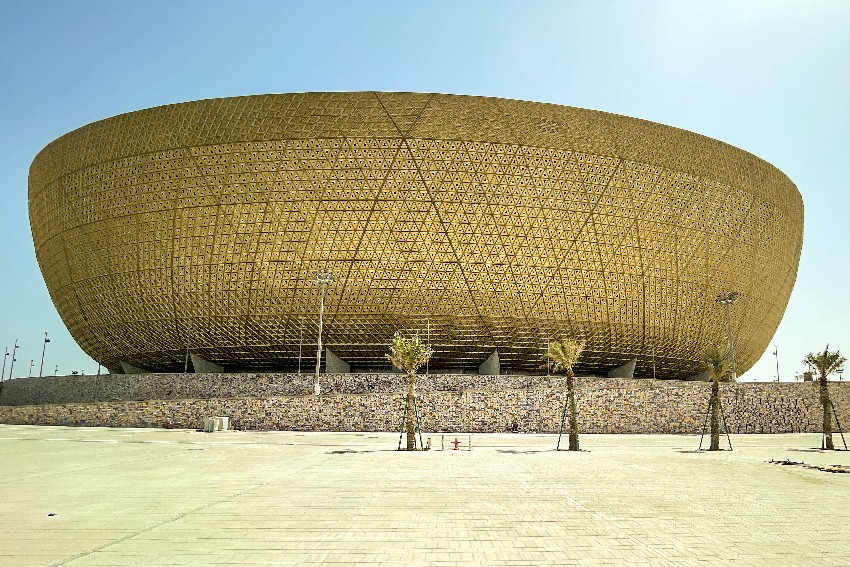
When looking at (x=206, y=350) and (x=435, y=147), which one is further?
(x=206, y=350)

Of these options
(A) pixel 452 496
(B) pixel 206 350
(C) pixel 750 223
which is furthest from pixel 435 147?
A: (A) pixel 452 496

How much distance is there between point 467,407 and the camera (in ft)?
77.6

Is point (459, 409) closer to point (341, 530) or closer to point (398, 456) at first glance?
point (398, 456)

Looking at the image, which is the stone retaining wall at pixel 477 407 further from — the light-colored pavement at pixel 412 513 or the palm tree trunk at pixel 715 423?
the light-colored pavement at pixel 412 513

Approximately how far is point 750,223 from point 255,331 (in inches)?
1097

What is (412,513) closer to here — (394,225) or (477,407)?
(477,407)

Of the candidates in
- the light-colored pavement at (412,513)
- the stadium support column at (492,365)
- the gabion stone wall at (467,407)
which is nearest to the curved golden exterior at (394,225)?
the stadium support column at (492,365)

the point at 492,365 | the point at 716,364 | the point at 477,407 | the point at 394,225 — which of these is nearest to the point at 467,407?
the point at 477,407

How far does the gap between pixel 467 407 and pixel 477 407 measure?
39 cm

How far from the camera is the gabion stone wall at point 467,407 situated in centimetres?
2348

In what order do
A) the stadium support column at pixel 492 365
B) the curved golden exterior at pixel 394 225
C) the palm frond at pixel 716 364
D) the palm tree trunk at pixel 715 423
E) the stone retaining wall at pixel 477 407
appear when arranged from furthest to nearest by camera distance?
the stadium support column at pixel 492 365 < the curved golden exterior at pixel 394 225 < the stone retaining wall at pixel 477 407 < the palm frond at pixel 716 364 < the palm tree trunk at pixel 715 423

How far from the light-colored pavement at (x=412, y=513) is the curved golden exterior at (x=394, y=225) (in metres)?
18.5

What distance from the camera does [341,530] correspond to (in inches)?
188

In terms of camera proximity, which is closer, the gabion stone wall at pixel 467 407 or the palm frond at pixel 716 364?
the palm frond at pixel 716 364
